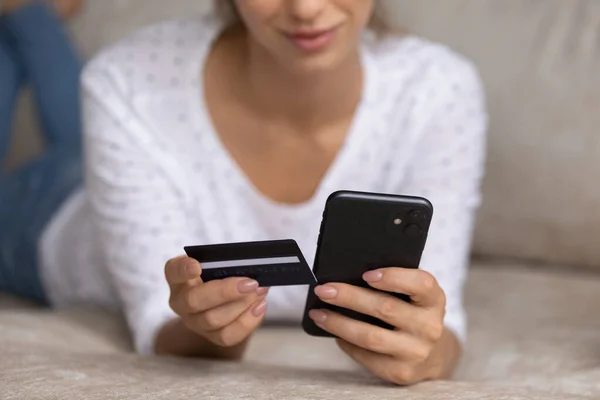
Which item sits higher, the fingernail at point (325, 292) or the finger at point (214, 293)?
the fingernail at point (325, 292)

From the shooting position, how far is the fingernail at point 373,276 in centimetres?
69

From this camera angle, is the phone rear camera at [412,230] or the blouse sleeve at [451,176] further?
the blouse sleeve at [451,176]

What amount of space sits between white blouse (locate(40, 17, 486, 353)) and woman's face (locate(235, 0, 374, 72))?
156 mm

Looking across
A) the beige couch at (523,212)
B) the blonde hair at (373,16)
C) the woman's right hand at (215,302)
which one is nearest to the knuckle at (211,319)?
the woman's right hand at (215,302)

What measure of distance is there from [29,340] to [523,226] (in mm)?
704

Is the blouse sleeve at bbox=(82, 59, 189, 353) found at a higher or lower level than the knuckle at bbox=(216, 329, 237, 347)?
higher

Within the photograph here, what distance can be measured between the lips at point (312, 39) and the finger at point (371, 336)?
0.28 m

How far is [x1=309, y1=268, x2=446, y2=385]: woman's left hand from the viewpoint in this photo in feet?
2.28

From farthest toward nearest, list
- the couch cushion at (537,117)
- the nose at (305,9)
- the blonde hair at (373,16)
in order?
the couch cushion at (537,117)
the blonde hair at (373,16)
the nose at (305,9)

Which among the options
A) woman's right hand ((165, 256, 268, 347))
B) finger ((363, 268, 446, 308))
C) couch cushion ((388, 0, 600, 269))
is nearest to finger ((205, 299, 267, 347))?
woman's right hand ((165, 256, 268, 347))

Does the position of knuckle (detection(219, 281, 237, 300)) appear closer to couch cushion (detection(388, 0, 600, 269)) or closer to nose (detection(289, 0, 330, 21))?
nose (detection(289, 0, 330, 21))

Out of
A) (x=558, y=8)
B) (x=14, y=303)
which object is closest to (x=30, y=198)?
(x=14, y=303)

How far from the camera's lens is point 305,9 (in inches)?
33.2

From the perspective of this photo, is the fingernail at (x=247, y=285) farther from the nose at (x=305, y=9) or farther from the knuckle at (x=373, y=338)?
the nose at (x=305, y=9)
